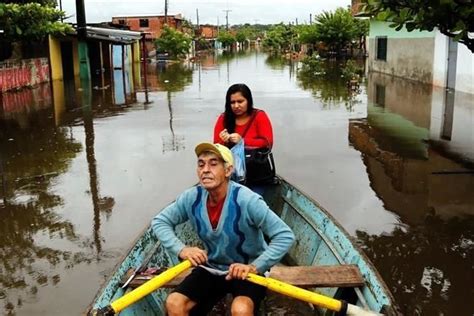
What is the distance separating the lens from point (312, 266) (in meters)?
4.19

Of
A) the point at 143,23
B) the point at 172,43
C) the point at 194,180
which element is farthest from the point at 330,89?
the point at 143,23

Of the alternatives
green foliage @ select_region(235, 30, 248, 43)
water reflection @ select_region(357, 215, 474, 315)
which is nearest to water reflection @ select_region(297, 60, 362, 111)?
water reflection @ select_region(357, 215, 474, 315)

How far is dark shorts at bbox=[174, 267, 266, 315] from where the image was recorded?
3.46 metres

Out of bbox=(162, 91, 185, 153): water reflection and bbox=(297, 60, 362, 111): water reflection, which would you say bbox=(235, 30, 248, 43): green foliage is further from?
bbox=(162, 91, 185, 153): water reflection

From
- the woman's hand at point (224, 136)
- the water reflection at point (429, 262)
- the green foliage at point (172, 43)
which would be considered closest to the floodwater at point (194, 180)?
the water reflection at point (429, 262)

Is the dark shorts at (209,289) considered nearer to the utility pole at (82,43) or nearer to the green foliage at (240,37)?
the utility pole at (82,43)

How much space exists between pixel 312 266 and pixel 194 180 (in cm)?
538

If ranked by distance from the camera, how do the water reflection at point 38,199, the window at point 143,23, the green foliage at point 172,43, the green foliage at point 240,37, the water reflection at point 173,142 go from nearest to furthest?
1. the water reflection at point 38,199
2. the water reflection at point 173,142
3. the green foliage at point 172,43
4. the window at point 143,23
5. the green foliage at point 240,37

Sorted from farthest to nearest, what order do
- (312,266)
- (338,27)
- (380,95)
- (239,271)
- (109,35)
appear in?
1. (338,27)
2. (109,35)
3. (380,95)
4. (312,266)
5. (239,271)

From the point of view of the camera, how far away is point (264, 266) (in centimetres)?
338

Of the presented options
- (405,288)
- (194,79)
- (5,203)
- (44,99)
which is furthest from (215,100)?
(405,288)

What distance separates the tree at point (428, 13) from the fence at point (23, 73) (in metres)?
18.7

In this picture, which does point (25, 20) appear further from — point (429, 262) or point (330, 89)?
point (429, 262)

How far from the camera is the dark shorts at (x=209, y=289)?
11.4 feet
